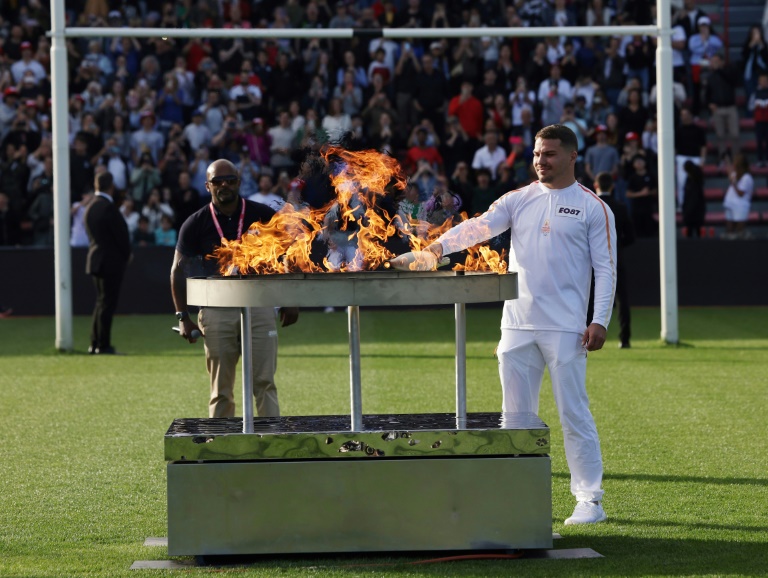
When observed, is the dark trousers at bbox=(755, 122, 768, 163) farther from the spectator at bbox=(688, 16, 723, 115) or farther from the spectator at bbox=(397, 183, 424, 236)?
the spectator at bbox=(397, 183, 424, 236)

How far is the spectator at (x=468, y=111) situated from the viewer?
79.7 ft

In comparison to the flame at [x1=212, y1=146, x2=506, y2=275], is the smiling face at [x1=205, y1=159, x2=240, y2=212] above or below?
above

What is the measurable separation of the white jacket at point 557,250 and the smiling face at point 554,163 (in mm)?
55

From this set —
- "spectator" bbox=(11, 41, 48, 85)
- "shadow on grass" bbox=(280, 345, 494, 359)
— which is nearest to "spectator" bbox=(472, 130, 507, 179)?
"shadow on grass" bbox=(280, 345, 494, 359)

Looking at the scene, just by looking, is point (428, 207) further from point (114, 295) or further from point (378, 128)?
point (378, 128)

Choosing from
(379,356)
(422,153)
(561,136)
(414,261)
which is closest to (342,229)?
(414,261)

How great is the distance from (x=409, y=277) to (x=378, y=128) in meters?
17.8

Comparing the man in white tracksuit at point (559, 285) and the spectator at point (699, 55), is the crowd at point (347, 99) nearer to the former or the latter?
the spectator at point (699, 55)

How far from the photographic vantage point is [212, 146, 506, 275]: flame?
670cm

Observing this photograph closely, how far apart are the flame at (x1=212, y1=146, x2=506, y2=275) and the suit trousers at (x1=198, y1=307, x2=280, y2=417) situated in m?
1.41

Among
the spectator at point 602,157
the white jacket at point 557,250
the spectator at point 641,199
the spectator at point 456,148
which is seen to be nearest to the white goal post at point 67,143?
the spectator at point 641,199

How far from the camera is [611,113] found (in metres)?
24.0

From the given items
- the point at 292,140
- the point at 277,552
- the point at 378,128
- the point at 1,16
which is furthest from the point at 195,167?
the point at 277,552

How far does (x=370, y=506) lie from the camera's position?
6.13m
